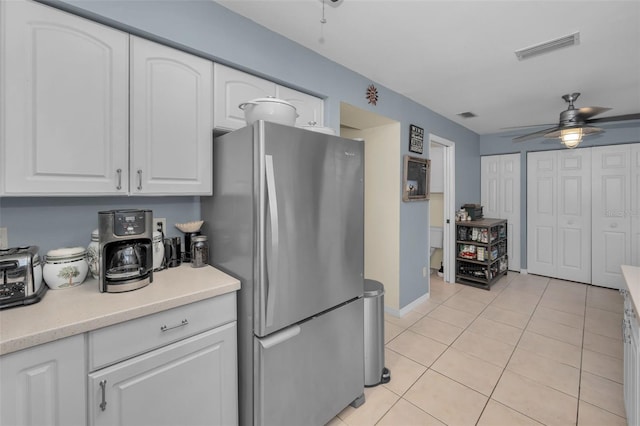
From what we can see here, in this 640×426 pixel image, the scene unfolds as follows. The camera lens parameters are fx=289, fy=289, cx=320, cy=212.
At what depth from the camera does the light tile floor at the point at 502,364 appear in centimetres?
181

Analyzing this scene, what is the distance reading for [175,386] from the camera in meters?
1.23

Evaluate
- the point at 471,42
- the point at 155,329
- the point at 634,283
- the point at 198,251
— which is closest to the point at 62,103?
the point at 198,251

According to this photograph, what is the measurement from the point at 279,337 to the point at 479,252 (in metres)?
3.75

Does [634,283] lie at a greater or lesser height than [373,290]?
greater

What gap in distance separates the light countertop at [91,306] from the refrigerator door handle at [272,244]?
0.19m

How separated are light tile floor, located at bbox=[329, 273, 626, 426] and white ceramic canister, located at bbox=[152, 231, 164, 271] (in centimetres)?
139

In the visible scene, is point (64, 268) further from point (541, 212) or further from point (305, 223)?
point (541, 212)

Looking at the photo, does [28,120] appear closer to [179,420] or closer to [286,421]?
[179,420]

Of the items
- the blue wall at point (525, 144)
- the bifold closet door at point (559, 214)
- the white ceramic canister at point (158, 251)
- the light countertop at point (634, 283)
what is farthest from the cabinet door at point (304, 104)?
the bifold closet door at point (559, 214)

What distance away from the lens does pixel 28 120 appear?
3.82ft

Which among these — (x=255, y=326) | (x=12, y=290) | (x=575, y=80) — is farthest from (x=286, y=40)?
(x=575, y=80)

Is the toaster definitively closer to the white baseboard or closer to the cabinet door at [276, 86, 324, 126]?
the cabinet door at [276, 86, 324, 126]

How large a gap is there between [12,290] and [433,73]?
10.2 ft

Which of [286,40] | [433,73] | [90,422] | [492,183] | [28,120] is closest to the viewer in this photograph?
[90,422]
